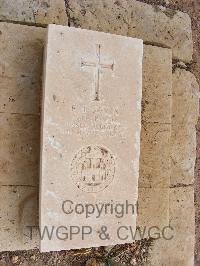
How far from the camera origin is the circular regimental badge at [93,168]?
2514mm

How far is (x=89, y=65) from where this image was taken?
2.53 metres

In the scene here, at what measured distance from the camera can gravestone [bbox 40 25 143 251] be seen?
246 centimetres

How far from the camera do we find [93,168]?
2.55m

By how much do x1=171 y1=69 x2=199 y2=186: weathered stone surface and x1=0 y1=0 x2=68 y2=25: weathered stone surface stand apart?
95cm

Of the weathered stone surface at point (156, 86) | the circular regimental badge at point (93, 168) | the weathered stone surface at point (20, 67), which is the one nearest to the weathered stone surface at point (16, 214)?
the circular regimental badge at point (93, 168)

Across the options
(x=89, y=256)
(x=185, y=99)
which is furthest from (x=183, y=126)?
(x=89, y=256)

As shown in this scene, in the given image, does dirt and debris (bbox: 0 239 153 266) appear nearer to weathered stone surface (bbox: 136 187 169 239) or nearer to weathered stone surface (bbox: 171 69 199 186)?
weathered stone surface (bbox: 136 187 169 239)

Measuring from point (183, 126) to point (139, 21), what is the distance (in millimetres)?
820

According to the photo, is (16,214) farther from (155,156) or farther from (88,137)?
(155,156)

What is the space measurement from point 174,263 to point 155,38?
1.64m

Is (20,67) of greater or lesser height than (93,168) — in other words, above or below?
above

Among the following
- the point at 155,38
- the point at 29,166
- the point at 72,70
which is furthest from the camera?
the point at 155,38

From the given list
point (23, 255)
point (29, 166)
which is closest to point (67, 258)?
point (23, 255)

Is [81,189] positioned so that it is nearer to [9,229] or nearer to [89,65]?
[9,229]
